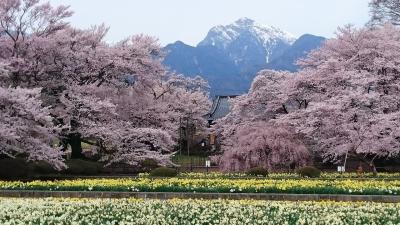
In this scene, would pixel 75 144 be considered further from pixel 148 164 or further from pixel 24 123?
pixel 24 123

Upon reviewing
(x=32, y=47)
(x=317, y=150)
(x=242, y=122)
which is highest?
(x=32, y=47)

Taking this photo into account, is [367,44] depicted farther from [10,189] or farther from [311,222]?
[311,222]

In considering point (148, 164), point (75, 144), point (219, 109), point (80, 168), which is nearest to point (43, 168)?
point (80, 168)

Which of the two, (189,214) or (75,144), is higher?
(75,144)

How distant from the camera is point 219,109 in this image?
72625mm

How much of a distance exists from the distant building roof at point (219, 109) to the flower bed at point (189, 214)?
56.3 m

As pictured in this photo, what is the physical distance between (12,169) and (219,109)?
45.7 m

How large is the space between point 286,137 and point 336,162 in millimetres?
4883

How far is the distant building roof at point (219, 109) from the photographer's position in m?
71.2

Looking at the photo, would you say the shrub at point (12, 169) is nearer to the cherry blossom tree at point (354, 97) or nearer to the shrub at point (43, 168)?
the shrub at point (43, 168)

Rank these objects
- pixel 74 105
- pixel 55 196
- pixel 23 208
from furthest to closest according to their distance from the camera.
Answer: pixel 74 105
pixel 55 196
pixel 23 208

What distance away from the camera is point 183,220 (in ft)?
37.2

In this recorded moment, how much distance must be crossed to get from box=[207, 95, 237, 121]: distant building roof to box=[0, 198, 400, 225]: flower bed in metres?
56.3

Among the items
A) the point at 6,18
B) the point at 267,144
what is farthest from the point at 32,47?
the point at 267,144
